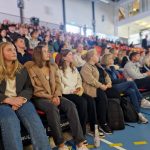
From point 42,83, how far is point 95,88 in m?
0.90

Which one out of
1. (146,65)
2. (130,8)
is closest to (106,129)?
(146,65)

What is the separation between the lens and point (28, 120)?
230 centimetres

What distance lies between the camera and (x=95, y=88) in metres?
3.46

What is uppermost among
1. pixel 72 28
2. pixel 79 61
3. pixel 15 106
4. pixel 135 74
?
pixel 72 28

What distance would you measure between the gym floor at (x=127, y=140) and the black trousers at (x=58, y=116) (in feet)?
0.80

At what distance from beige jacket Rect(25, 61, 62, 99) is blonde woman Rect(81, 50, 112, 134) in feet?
2.05

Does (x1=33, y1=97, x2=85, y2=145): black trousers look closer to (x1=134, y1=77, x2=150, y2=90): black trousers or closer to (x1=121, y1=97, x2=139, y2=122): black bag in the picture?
(x1=121, y1=97, x2=139, y2=122): black bag

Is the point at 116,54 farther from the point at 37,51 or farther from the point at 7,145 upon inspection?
the point at 7,145

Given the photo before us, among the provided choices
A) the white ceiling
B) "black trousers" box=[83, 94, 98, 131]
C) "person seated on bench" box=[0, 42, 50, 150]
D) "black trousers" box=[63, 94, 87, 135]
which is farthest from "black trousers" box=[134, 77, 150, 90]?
the white ceiling

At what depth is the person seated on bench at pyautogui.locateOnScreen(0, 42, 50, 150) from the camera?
2131mm

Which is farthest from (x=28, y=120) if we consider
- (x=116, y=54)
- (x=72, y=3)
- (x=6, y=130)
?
(x=72, y=3)

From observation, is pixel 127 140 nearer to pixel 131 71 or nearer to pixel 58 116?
pixel 58 116

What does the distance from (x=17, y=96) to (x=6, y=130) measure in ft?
1.51

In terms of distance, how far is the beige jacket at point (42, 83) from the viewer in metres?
2.81
